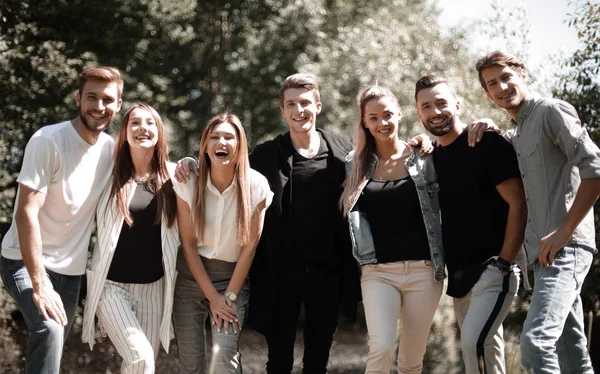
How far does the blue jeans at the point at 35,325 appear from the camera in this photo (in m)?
3.83

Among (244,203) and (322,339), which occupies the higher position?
(244,203)

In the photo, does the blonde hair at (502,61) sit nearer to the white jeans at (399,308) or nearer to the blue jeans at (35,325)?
the white jeans at (399,308)

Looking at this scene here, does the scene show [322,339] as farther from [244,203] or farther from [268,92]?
[268,92]

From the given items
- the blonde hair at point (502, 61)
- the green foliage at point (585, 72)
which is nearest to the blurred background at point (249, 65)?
the green foliage at point (585, 72)

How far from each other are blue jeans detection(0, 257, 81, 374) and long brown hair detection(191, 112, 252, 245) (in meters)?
0.91

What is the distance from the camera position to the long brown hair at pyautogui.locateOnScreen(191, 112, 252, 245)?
4.25 m

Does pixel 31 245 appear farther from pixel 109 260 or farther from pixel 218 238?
pixel 218 238

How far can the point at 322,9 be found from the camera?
13930 mm

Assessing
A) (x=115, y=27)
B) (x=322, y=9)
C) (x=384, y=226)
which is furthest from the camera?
(x=322, y=9)

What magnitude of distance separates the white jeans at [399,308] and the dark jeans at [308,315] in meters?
0.32

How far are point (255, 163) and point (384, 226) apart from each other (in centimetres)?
109

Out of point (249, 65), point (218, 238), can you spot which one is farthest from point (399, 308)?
point (249, 65)

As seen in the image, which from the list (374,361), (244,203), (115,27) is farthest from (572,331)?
(115,27)

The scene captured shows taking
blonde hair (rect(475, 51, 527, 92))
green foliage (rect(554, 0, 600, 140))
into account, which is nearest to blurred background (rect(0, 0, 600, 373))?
green foliage (rect(554, 0, 600, 140))
